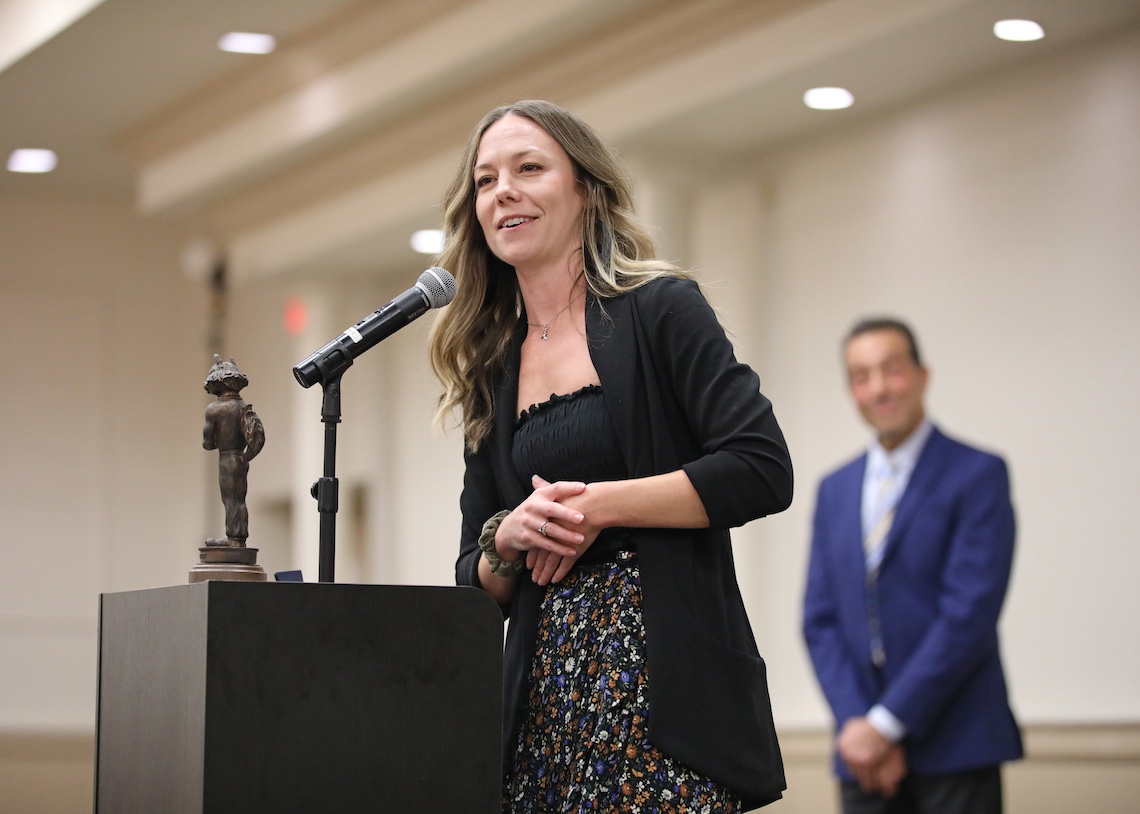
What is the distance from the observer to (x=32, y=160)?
29.0 feet

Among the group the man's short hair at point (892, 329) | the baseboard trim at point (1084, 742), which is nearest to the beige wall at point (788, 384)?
the baseboard trim at point (1084, 742)

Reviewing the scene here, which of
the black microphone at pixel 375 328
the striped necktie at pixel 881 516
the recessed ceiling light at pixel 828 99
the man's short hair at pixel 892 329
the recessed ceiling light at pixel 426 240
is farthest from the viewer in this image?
the recessed ceiling light at pixel 426 240

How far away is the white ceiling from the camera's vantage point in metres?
5.50

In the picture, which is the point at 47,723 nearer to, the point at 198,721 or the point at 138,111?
the point at 138,111

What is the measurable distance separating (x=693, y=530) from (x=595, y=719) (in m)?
0.26

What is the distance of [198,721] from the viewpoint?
1580 mm

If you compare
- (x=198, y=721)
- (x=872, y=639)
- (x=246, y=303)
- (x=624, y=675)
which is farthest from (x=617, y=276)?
(x=246, y=303)

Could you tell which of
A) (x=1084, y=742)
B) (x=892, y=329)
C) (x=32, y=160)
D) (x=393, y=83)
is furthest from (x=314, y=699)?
(x=32, y=160)

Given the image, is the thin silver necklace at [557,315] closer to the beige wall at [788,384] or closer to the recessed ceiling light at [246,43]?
the beige wall at [788,384]

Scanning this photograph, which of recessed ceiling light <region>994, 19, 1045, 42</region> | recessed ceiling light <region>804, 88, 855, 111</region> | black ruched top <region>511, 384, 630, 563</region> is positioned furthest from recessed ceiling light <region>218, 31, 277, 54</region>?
black ruched top <region>511, 384, 630, 563</region>

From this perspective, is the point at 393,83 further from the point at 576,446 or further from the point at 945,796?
the point at 576,446

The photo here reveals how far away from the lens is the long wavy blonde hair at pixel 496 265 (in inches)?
80.0

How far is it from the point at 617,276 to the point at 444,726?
65 centimetres

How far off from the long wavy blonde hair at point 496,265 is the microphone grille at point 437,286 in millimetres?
115
